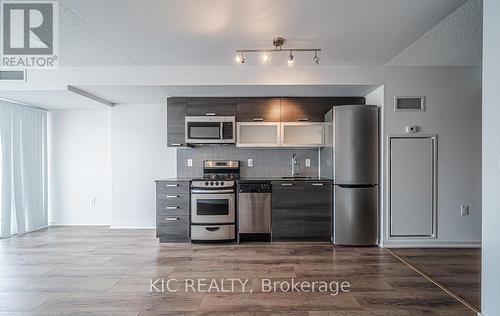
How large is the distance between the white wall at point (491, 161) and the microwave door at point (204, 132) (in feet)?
10.4

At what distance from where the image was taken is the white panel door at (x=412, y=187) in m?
3.77

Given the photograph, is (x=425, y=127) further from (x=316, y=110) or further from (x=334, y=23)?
(x=334, y=23)

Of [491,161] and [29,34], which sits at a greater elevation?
[29,34]

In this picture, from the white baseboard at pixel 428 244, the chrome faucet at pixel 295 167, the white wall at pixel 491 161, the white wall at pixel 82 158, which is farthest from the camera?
the white wall at pixel 82 158

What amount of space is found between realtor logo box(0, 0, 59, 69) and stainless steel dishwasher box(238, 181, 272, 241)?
2.79 metres

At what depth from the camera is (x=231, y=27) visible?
2654 millimetres

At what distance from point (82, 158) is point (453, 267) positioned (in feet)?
19.2

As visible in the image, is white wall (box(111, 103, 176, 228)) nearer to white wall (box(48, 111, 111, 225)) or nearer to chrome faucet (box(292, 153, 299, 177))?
white wall (box(48, 111, 111, 225))

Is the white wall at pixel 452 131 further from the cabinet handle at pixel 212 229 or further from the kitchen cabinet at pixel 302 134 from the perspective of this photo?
the cabinet handle at pixel 212 229

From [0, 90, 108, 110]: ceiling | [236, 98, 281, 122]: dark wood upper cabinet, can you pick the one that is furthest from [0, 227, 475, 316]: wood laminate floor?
[0, 90, 108, 110]: ceiling

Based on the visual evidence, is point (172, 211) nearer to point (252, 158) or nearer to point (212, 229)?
point (212, 229)

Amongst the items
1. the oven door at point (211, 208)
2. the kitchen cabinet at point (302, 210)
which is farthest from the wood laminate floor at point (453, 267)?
the oven door at point (211, 208)

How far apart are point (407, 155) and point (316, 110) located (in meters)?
1.42

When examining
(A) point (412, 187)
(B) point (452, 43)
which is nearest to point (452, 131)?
(A) point (412, 187)
